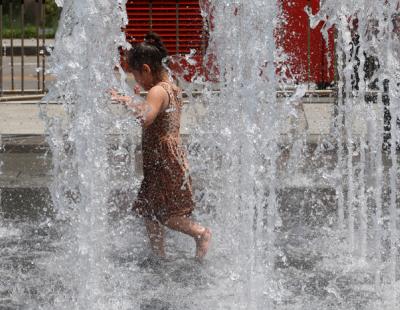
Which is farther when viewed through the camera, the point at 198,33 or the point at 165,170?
the point at 198,33

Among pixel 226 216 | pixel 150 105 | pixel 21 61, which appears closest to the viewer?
pixel 150 105

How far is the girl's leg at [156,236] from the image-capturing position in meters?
5.67

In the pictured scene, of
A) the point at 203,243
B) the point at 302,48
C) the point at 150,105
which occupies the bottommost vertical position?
the point at 203,243

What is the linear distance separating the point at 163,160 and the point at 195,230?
1.33 feet

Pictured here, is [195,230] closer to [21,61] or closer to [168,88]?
[168,88]

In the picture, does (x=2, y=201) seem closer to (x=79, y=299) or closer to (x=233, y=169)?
(x=233, y=169)

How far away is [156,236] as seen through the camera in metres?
5.70

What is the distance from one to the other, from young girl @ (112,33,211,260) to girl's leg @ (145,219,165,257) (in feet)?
Result: 0.08

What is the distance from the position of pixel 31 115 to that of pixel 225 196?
16.3 feet

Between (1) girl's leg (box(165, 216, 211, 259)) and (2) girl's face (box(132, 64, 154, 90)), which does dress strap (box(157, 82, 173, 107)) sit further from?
(1) girl's leg (box(165, 216, 211, 259))

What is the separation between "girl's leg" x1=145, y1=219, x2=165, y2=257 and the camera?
5.67 meters

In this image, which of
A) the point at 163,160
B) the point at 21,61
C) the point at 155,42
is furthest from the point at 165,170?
the point at 21,61

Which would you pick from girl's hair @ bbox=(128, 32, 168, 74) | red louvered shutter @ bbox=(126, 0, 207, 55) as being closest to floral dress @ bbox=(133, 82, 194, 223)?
girl's hair @ bbox=(128, 32, 168, 74)

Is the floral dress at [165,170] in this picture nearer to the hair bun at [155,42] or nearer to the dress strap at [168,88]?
the dress strap at [168,88]
